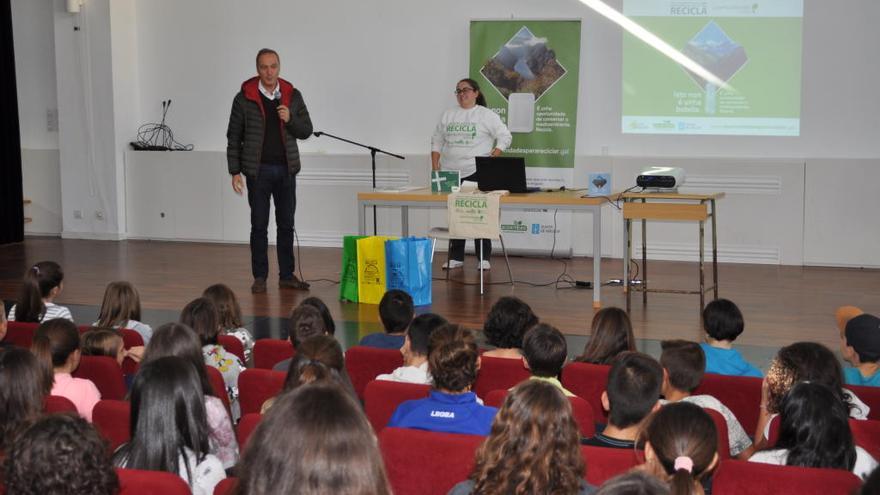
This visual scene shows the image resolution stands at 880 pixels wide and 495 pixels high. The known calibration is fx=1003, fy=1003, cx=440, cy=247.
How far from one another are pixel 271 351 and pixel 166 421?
6.03 feet

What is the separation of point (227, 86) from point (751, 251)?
5.75m

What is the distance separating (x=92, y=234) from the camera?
36.8ft

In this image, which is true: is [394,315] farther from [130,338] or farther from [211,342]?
[130,338]

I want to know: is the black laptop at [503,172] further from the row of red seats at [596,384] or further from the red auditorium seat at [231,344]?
the row of red seats at [596,384]

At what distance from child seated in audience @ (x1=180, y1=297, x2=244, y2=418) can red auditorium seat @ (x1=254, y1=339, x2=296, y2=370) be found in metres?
0.11

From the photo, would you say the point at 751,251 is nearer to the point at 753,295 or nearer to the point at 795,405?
the point at 753,295

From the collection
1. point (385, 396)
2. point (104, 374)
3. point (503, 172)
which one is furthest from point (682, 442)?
point (503, 172)

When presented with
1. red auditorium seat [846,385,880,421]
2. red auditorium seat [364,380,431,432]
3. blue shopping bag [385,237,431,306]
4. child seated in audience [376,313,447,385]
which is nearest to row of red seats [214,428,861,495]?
red auditorium seat [364,380,431,432]

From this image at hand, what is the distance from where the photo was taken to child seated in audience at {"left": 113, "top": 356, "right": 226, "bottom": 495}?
2471mm

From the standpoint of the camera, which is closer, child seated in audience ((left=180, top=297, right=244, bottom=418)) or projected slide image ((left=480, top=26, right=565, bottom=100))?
child seated in audience ((left=180, top=297, right=244, bottom=418))

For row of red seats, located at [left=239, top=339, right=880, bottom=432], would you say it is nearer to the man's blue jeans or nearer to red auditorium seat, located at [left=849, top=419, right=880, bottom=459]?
red auditorium seat, located at [left=849, top=419, right=880, bottom=459]

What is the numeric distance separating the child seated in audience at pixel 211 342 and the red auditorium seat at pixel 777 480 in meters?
2.34

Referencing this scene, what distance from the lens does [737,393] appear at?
372cm

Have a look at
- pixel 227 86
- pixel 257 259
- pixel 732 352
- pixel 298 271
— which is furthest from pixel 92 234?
pixel 732 352
